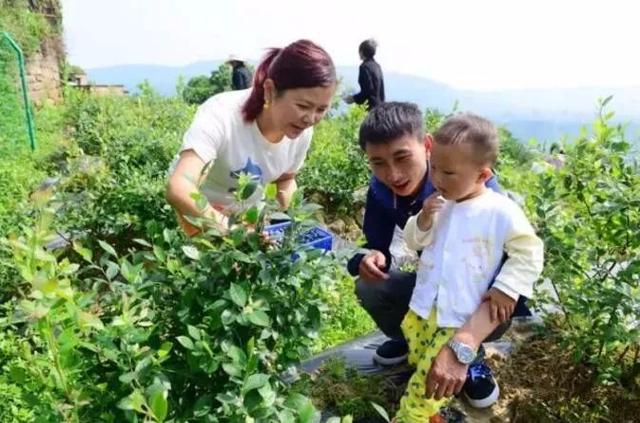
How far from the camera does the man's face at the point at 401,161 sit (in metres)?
1.73

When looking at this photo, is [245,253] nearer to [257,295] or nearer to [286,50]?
[257,295]

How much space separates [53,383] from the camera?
1.04 m

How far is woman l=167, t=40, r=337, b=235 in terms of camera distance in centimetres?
189

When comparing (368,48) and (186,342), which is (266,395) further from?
(368,48)

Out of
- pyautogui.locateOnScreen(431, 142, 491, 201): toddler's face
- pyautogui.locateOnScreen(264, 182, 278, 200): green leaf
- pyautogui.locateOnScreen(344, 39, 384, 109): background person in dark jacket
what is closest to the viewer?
pyautogui.locateOnScreen(264, 182, 278, 200): green leaf

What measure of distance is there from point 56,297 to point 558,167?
5.75 feet

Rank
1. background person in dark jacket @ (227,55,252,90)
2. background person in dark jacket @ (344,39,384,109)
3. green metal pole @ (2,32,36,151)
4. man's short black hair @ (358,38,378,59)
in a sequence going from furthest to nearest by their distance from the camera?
background person in dark jacket @ (227,55,252,90) → background person in dark jacket @ (344,39,384,109) → man's short black hair @ (358,38,378,59) → green metal pole @ (2,32,36,151)

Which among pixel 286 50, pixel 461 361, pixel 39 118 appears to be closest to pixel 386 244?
pixel 461 361

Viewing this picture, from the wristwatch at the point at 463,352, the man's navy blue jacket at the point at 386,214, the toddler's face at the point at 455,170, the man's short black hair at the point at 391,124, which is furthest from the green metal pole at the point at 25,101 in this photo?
the wristwatch at the point at 463,352

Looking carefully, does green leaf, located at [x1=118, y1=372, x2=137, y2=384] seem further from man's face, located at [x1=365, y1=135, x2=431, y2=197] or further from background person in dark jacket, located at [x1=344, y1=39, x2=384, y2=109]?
background person in dark jacket, located at [x1=344, y1=39, x2=384, y2=109]

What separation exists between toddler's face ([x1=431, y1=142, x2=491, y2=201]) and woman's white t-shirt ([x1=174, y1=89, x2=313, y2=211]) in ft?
2.07

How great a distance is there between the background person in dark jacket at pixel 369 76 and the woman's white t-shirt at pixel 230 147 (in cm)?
481

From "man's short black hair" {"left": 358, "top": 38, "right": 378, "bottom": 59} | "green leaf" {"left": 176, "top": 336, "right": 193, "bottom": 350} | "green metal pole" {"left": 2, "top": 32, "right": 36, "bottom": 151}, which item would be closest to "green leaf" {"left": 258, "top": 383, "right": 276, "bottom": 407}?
"green leaf" {"left": 176, "top": 336, "right": 193, "bottom": 350}

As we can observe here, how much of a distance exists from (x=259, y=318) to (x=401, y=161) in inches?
33.7
